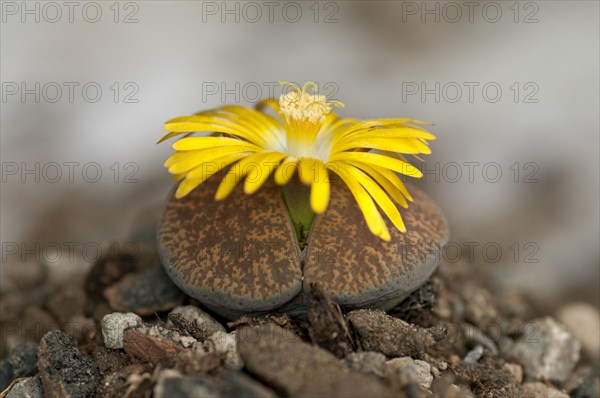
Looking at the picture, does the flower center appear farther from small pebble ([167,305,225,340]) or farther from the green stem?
small pebble ([167,305,225,340])

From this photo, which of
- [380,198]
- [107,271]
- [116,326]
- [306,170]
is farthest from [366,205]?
[107,271]

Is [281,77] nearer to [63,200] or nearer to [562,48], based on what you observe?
[63,200]

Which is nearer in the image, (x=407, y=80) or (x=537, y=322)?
(x=537, y=322)

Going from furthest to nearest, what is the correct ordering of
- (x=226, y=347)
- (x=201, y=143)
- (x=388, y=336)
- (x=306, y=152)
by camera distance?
(x=306, y=152) → (x=201, y=143) → (x=388, y=336) → (x=226, y=347)

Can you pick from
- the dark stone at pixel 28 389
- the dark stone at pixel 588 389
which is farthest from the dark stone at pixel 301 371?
the dark stone at pixel 588 389

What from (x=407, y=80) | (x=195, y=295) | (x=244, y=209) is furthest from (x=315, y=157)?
(x=407, y=80)

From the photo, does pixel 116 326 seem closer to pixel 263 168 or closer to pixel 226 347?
pixel 226 347

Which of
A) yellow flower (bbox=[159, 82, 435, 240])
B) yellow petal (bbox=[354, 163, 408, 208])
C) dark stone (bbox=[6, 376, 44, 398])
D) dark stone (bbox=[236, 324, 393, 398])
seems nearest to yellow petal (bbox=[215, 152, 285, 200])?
yellow flower (bbox=[159, 82, 435, 240])
